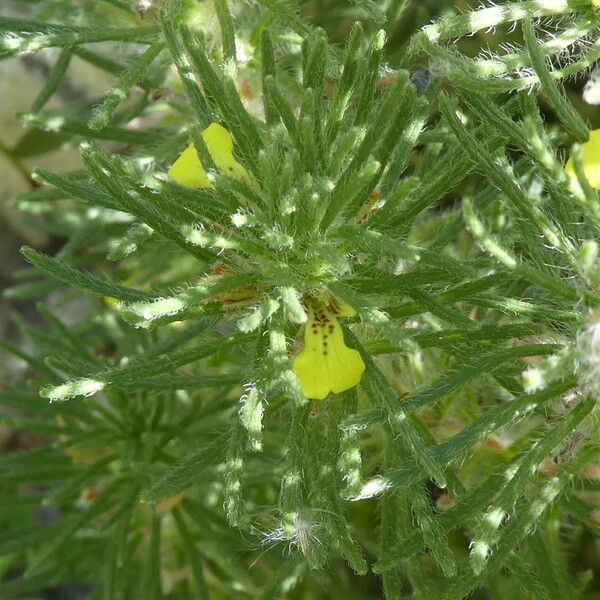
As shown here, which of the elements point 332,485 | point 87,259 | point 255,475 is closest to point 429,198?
point 332,485

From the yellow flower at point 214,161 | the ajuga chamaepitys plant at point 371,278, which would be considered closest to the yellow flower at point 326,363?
the ajuga chamaepitys plant at point 371,278

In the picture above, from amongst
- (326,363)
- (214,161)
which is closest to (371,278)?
(326,363)

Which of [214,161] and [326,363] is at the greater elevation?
[214,161]

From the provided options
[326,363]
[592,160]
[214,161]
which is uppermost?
[592,160]

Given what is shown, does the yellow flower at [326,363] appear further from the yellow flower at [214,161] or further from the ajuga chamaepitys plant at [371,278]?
the yellow flower at [214,161]

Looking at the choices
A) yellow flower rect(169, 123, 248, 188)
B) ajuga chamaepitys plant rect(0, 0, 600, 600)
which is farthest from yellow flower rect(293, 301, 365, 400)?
yellow flower rect(169, 123, 248, 188)

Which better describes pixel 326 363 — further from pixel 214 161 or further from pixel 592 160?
pixel 592 160
